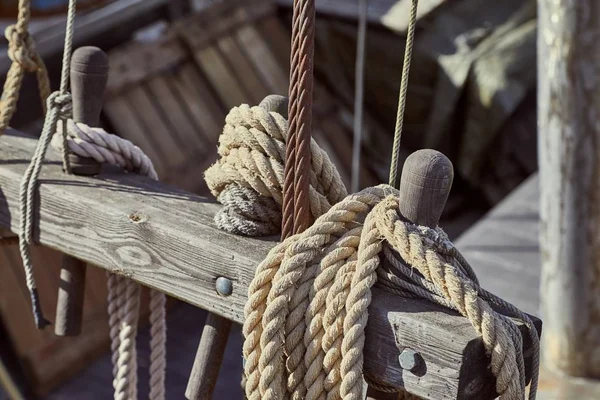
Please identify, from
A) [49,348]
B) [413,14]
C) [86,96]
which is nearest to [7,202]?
[86,96]

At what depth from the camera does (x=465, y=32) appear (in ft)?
16.2

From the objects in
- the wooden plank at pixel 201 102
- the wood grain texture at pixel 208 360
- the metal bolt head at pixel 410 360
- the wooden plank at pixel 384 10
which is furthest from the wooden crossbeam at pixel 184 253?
the wooden plank at pixel 384 10

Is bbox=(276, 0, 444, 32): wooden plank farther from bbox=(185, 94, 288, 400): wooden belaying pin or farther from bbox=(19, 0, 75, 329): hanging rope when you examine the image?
bbox=(185, 94, 288, 400): wooden belaying pin

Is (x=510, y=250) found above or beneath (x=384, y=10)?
beneath

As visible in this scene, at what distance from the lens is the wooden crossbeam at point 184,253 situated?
3.36 feet

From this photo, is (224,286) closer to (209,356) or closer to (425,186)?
(209,356)

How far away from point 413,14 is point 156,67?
141 inches

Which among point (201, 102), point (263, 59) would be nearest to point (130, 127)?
point (201, 102)

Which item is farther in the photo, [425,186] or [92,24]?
[92,24]

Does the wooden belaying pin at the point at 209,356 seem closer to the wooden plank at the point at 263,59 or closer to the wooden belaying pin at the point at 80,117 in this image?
the wooden belaying pin at the point at 80,117

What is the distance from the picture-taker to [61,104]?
1521 mm

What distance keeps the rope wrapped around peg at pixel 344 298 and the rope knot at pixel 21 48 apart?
82cm

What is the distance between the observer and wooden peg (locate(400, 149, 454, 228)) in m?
1.07

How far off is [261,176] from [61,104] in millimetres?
473
